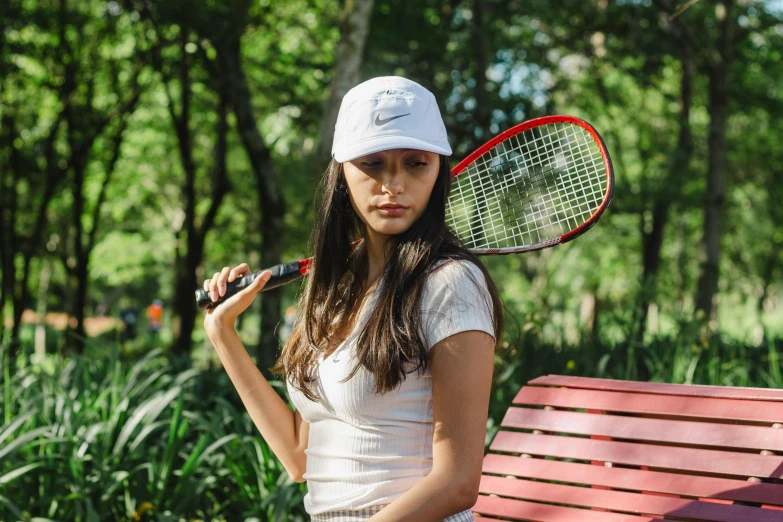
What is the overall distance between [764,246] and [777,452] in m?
21.8

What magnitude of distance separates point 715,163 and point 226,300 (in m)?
8.78

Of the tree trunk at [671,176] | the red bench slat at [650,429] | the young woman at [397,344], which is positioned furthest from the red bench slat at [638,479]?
the tree trunk at [671,176]

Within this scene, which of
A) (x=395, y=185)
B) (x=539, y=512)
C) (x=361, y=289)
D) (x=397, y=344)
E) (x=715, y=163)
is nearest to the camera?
(x=397, y=344)

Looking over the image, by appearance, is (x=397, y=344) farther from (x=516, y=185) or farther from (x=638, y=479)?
(x=638, y=479)

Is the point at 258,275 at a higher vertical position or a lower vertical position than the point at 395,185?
lower

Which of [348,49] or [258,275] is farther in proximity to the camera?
[348,49]

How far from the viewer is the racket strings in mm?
2578

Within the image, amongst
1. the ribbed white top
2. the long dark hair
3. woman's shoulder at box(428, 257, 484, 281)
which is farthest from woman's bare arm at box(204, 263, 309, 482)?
woman's shoulder at box(428, 257, 484, 281)

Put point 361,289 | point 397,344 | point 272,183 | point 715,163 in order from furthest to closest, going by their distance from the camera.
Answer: point 715,163 → point 272,183 → point 361,289 → point 397,344

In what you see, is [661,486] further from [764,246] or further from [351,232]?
[764,246]

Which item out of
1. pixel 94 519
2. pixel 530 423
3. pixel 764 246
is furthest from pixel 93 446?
pixel 764 246

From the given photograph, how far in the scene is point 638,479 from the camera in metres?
2.55

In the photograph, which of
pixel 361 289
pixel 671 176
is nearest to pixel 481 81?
pixel 671 176

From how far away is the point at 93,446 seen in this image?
371 centimetres
